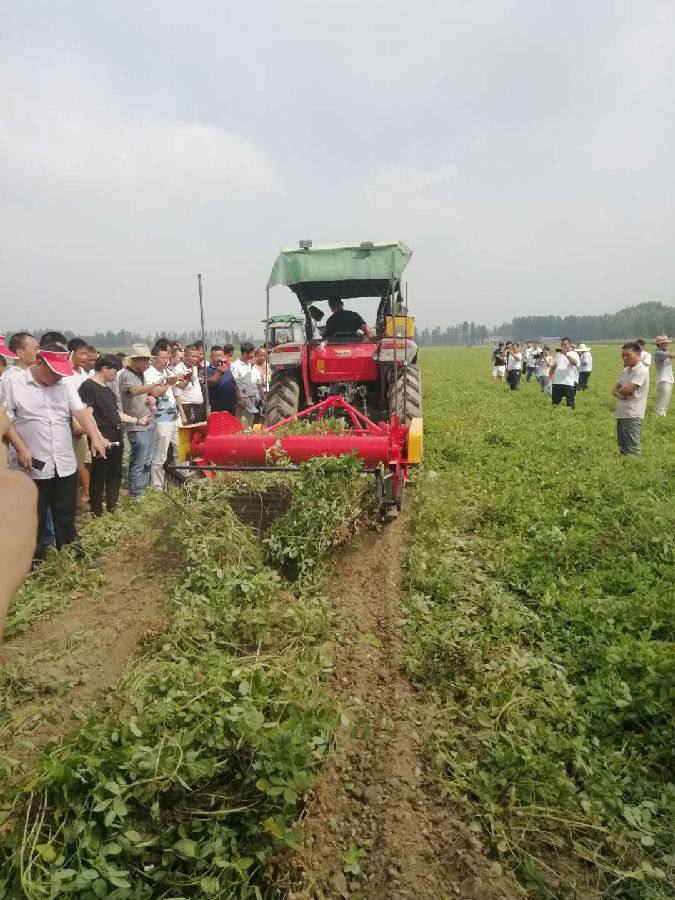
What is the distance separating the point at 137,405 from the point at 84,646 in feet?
11.1

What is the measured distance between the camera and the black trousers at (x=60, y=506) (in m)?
4.39

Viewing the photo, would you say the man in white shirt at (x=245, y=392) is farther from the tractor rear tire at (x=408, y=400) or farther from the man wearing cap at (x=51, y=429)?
the man wearing cap at (x=51, y=429)

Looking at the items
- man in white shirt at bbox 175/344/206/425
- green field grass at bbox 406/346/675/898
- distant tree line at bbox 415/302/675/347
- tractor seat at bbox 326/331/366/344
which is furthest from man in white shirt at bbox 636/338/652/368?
distant tree line at bbox 415/302/675/347

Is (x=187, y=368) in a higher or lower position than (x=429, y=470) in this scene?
higher

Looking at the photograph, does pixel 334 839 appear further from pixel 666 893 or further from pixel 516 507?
pixel 516 507

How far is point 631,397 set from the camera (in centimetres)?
651

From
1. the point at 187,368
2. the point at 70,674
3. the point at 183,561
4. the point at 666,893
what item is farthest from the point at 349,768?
the point at 187,368

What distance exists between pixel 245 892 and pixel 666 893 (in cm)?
144

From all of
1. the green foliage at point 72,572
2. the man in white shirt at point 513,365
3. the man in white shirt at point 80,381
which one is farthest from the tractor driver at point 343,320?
the man in white shirt at point 513,365

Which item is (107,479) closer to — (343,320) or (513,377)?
(343,320)

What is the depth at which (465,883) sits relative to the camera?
73.6 inches

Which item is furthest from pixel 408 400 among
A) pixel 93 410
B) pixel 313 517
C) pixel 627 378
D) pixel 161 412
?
pixel 93 410

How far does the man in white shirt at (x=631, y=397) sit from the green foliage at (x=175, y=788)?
5571 mm

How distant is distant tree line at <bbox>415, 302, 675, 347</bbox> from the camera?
86.9 meters
